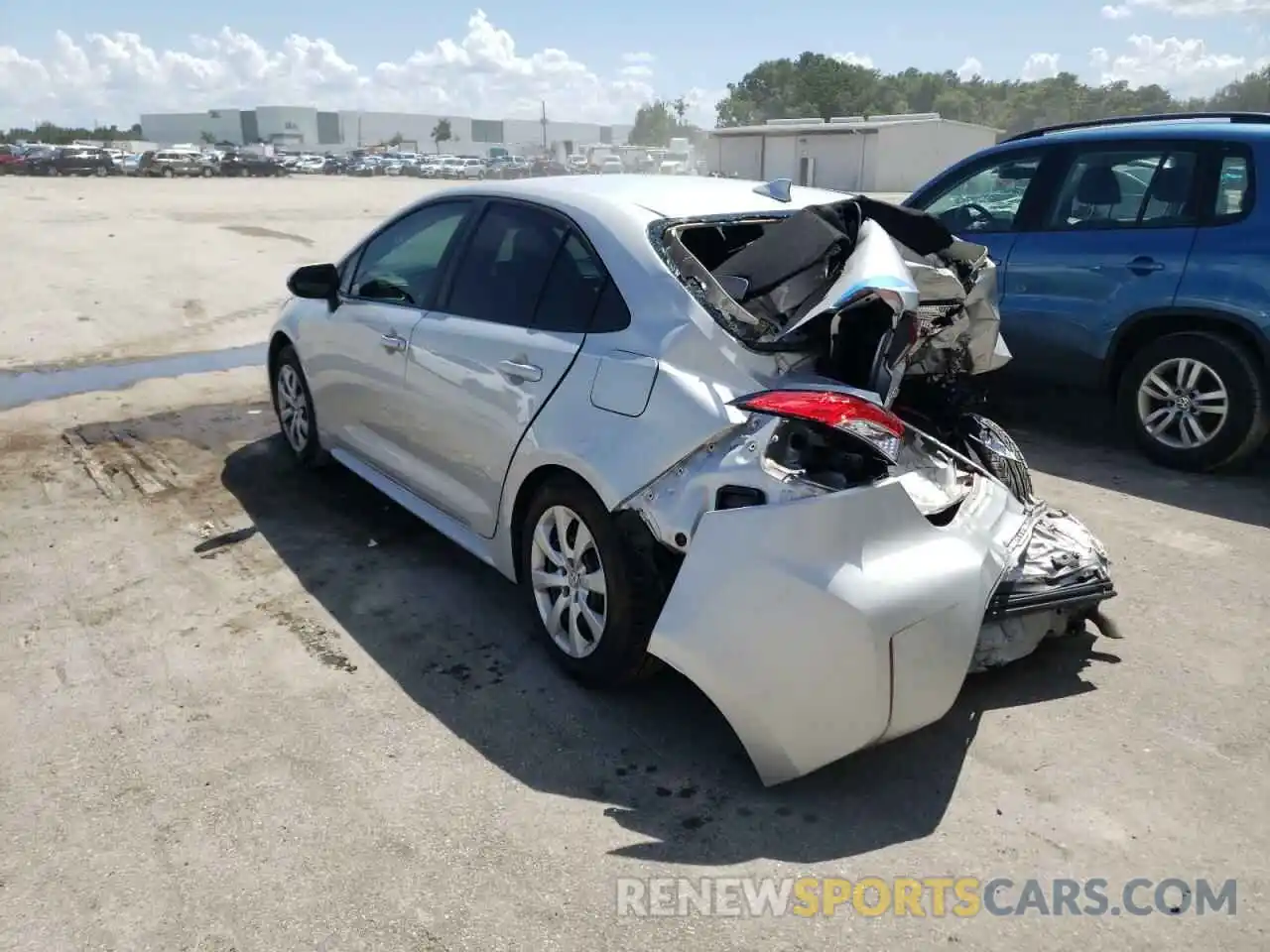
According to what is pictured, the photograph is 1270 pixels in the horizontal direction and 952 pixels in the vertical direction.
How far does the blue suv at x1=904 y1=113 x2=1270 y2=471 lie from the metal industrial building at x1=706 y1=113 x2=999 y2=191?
48.9 metres

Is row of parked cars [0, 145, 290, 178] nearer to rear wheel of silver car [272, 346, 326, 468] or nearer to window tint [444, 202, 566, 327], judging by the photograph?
rear wheel of silver car [272, 346, 326, 468]

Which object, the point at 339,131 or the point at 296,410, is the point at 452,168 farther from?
the point at 339,131

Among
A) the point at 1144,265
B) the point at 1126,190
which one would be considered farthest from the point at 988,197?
the point at 1144,265

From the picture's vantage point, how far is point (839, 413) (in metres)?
2.88

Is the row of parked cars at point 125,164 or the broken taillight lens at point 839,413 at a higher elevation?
the broken taillight lens at point 839,413

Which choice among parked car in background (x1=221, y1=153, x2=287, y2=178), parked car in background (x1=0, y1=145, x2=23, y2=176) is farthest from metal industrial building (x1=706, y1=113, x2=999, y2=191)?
parked car in background (x1=0, y1=145, x2=23, y2=176)

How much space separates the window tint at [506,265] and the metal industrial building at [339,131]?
134183 mm

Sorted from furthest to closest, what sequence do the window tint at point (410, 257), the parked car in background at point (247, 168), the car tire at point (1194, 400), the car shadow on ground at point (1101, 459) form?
the parked car in background at point (247, 168)
the car tire at point (1194, 400)
the car shadow on ground at point (1101, 459)
the window tint at point (410, 257)

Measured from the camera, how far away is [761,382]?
309cm

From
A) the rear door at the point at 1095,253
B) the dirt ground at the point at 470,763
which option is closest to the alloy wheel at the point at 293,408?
the dirt ground at the point at 470,763

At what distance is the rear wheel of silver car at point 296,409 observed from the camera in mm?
5734

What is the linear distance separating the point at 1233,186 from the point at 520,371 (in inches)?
173

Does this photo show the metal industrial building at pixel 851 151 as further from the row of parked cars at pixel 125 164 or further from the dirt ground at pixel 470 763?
the dirt ground at pixel 470 763

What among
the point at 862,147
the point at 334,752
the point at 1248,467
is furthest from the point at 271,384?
the point at 862,147
